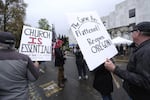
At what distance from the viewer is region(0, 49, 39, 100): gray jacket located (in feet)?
10.0

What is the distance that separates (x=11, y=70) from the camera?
10.1 feet

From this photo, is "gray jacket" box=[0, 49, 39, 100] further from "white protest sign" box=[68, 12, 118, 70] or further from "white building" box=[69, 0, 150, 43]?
"white building" box=[69, 0, 150, 43]

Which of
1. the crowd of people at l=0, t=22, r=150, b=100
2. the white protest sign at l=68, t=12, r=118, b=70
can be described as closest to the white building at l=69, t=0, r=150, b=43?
the white protest sign at l=68, t=12, r=118, b=70

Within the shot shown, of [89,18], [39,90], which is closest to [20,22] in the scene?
[39,90]

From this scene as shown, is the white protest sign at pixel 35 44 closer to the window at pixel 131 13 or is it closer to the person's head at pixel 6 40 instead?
the person's head at pixel 6 40

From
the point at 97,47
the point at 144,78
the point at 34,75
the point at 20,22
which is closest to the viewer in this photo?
the point at 144,78

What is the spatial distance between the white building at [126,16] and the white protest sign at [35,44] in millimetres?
40070

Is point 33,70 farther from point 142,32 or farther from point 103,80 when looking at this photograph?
point 103,80

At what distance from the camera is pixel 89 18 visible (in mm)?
4008

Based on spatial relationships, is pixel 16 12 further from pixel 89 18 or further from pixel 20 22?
pixel 89 18

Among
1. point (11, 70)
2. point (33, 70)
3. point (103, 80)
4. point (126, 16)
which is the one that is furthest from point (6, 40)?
point (126, 16)

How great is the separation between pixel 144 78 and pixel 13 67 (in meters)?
1.47

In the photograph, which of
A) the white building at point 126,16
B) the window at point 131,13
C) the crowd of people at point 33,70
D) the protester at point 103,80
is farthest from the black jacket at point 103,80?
the window at point 131,13

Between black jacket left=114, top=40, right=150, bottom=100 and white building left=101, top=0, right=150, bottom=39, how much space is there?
137 ft
